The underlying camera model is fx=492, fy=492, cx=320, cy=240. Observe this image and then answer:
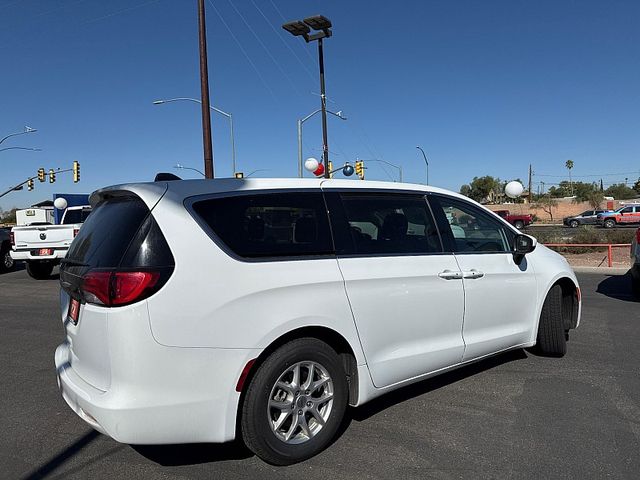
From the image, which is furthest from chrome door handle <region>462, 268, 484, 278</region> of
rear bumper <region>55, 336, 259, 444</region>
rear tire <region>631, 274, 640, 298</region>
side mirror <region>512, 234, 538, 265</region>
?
rear tire <region>631, 274, 640, 298</region>

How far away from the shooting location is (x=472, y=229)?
4.31 meters

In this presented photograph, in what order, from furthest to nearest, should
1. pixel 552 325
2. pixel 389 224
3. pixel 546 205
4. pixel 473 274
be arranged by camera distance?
1. pixel 546 205
2. pixel 552 325
3. pixel 473 274
4. pixel 389 224

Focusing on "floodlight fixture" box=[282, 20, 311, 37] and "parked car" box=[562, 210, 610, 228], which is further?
"parked car" box=[562, 210, 610, 228]

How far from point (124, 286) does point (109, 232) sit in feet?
1.64

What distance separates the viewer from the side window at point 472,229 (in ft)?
13.3

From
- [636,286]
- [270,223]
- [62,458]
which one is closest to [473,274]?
[270,223]

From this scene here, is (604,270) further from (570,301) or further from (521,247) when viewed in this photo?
(521,247)

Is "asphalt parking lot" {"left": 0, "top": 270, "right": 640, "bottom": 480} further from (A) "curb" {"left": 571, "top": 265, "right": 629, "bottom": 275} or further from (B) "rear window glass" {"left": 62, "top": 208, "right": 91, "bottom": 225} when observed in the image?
(B) "rear window glass" {"left": 62, "top": 208, "right": 91, "bottom": 225}

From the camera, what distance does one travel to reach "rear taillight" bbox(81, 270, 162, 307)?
2570 mm

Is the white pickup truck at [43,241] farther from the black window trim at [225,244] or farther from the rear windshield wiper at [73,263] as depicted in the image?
the black window trim at [225,244]

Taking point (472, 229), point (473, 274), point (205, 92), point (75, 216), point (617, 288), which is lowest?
point (617, 288)

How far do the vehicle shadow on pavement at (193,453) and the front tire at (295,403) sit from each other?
35 centimetres

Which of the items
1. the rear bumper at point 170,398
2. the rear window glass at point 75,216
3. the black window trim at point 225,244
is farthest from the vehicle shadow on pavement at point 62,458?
the rear window glass at point 75,216

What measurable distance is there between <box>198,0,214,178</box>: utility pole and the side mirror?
10.7 meters
